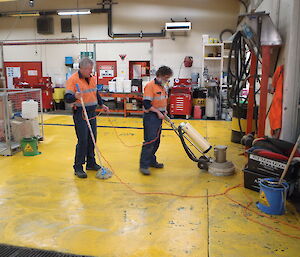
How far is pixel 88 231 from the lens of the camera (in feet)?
10.1

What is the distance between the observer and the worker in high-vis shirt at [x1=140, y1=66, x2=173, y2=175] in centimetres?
432

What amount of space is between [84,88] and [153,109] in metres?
1.01

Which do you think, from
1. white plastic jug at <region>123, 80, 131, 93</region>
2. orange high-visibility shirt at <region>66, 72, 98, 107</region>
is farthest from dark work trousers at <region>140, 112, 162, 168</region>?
white plastic jug at <region>123, 80, 131, 93</region>

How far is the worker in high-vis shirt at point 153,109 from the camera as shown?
432cm

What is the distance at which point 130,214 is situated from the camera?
3410mm

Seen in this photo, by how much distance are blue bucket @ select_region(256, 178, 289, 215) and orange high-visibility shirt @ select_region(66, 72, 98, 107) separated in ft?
8.32

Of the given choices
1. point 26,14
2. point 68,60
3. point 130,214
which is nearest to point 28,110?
point 130,214

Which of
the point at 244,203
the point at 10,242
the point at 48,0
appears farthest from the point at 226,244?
the point at 48,0

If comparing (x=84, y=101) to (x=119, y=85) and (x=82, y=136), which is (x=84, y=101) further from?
(x=119, y=85)

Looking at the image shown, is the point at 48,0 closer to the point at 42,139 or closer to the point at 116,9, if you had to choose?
the point at 116,9

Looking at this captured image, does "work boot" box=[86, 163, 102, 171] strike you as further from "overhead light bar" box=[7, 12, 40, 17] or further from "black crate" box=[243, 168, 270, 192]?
"overhead light bar" box=[7, 12, 40, 17]

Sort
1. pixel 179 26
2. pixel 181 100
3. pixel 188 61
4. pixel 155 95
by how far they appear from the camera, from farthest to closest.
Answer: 1. pixel 188 61
2. pixel 179 26
3. pixel 181 100
4. pixel 155 95

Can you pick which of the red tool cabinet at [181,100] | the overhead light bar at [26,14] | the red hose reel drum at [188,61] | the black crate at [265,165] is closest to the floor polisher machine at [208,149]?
the black crate at [265,165]

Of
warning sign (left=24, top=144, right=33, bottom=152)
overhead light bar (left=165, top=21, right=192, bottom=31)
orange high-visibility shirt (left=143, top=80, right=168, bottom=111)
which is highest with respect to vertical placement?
overhead light bar (left=165, top=21, right=192, bottom=31)
